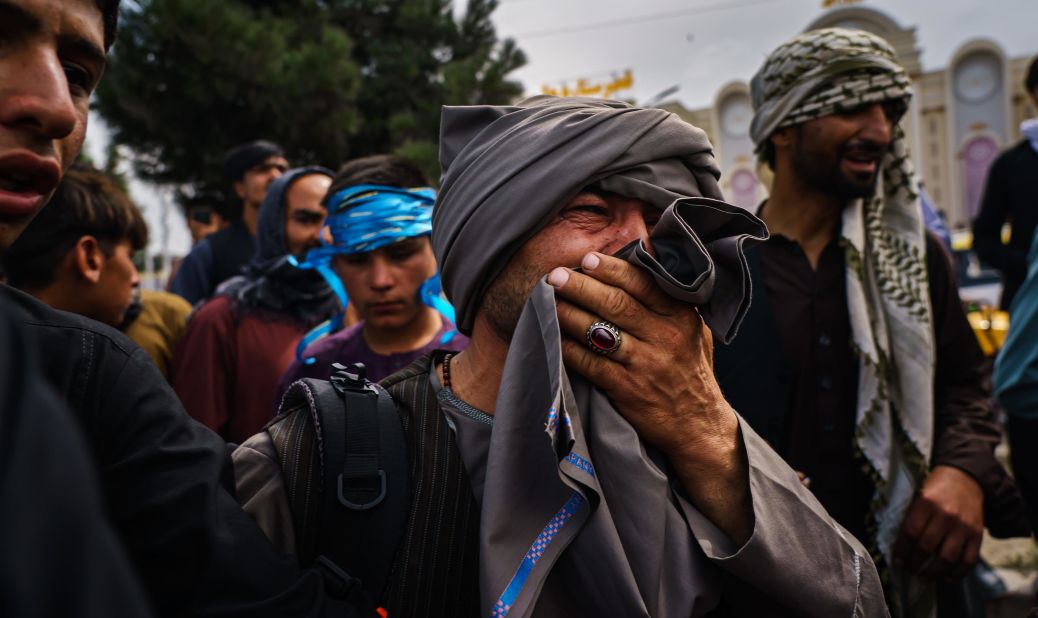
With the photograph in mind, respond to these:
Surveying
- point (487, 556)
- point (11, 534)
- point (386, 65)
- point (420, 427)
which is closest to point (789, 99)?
point (420, 427)

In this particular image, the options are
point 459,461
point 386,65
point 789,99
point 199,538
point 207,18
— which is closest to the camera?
point 199,538

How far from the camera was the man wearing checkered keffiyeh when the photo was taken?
2447mm

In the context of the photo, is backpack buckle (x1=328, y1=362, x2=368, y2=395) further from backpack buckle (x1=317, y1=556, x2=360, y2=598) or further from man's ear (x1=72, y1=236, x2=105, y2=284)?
man's ear (x1=72, y1=236, x2=105, y2=284)

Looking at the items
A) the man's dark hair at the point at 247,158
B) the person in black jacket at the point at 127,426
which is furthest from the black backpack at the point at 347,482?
the man's dark hair at the point at 247,158

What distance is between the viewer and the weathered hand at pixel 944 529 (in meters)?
2.35

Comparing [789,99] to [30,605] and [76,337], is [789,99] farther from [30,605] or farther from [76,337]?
[30,605]

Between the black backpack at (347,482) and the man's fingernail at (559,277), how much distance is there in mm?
452

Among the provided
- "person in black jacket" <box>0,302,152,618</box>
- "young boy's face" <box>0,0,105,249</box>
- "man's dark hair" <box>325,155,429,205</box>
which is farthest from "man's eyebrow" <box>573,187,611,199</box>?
"man's dark hair" <box>325,155,429,205</box>

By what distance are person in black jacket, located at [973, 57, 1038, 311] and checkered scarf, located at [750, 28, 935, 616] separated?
2.53m

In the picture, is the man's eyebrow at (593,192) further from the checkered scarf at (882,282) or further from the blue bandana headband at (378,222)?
the blue bandana headband at (378,222)

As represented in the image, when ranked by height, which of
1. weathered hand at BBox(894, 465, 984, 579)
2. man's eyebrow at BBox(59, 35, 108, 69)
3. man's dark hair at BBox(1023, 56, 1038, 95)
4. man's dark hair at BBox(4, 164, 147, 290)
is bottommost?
weathered hand at BBox(894, 465, 984, 579)

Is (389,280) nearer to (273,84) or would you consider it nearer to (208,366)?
(208,366)

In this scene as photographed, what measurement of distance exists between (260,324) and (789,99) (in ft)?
8.13

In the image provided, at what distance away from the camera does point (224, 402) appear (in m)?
3.33
